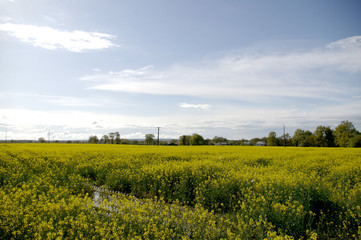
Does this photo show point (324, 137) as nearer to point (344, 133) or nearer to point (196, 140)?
point (344, 133)

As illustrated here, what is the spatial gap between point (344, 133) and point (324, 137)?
5.80m

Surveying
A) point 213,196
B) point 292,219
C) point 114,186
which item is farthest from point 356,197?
point 114,186

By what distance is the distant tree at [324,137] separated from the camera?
249 ft

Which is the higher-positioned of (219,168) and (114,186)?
(219,168)

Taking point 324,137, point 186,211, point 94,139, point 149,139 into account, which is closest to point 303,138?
point 324,137

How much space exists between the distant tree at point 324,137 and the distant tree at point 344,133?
162cm

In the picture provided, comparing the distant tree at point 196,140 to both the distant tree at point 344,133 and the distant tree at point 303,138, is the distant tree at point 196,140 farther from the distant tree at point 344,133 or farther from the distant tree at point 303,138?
the distant tree at point 344,133

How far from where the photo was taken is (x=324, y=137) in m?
76.9

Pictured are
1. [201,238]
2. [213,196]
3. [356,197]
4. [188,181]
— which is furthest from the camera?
[188,181]

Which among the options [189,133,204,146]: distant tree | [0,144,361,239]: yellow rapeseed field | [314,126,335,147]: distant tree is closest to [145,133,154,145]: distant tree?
[189,133,204,146]: distant tree

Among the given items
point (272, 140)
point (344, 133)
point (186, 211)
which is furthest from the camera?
point (272, 140)

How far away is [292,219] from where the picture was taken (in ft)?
18.9

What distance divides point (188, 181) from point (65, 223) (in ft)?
18.3

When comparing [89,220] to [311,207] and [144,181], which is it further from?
[311,207]
